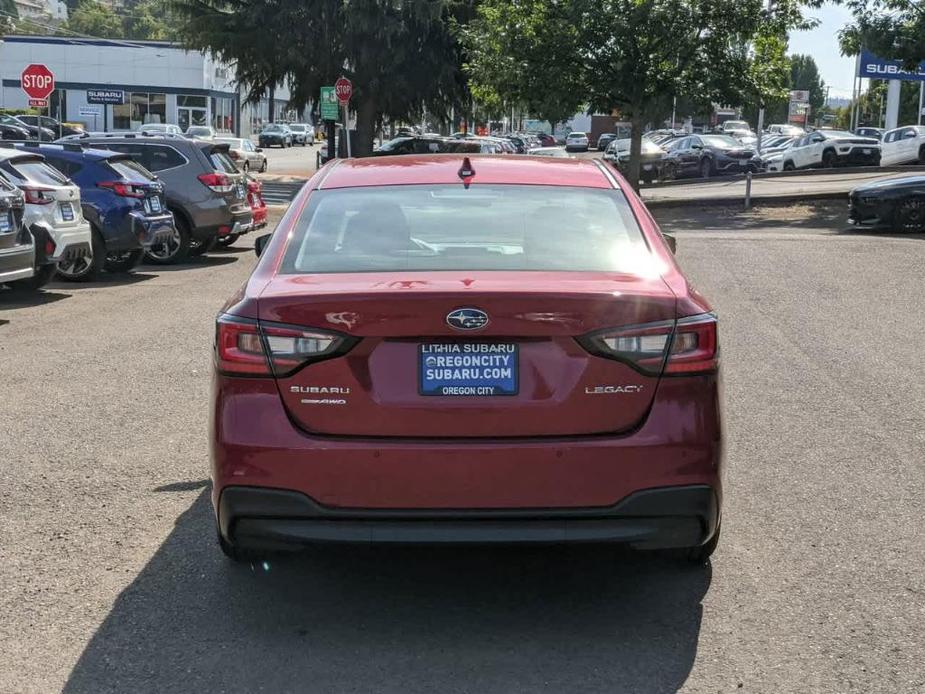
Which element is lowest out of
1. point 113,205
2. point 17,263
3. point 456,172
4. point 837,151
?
point 837,151

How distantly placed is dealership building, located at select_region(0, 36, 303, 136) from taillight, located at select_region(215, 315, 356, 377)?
82487mm

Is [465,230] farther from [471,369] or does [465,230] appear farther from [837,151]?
[837,151]

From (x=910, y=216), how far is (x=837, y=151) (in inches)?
925

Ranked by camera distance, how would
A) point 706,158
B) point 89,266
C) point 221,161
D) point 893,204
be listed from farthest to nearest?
1. point 706,158
2. point 893,204
3. point 221,161
4. point 89,266

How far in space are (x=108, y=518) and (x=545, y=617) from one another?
2207 mm

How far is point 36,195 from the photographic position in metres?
13.8

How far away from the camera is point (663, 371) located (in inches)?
169

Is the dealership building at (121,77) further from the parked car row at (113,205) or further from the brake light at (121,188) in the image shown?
the brake light at (121,188)

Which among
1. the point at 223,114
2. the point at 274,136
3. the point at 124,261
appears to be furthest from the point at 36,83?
the point at 223,114

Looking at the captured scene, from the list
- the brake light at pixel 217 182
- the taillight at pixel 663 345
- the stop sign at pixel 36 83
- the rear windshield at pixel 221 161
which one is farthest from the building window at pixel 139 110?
the taillight at pixel 663 345

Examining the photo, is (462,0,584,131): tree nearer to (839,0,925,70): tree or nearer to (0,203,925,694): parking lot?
(839,0,925,70): tree

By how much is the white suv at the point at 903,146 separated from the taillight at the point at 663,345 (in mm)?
41890

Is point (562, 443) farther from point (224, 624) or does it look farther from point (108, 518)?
point (108, 518)

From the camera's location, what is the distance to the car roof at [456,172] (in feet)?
17.6
